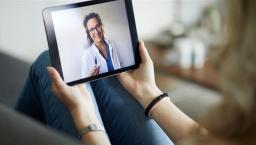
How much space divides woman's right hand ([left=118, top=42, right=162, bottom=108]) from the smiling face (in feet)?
0.35

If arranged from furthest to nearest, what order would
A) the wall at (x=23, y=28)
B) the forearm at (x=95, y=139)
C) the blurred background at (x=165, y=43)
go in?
the wall at (x=23, y=28), the blurred background at (x=165, y=43), the forearm at (x=95, y=139)

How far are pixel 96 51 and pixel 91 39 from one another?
0.10 feet

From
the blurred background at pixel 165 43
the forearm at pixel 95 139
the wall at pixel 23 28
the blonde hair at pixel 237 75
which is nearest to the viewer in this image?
the blonde hair at pixel 237 75

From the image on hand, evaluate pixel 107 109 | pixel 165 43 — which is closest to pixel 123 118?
pixel 107 109

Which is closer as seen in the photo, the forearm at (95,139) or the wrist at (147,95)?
the forearm at (95,139)

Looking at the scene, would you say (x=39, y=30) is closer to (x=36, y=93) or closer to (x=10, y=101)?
(x=10, y=101)

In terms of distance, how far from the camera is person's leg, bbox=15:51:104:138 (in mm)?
876

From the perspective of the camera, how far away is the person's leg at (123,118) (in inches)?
35.0

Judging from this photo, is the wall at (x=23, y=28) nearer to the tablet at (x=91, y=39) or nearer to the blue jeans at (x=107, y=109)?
the blue jeans at (x=107, y=109)

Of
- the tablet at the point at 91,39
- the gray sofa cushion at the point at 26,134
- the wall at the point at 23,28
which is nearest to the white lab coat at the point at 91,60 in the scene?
the tablet at the point at 91,39

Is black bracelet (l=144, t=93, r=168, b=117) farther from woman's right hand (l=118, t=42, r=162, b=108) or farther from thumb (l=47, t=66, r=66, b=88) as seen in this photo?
thumb (l=47, t=66, r=66, b=88)

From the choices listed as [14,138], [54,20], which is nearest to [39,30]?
[54,20]

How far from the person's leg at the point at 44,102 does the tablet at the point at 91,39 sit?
0.07 metres

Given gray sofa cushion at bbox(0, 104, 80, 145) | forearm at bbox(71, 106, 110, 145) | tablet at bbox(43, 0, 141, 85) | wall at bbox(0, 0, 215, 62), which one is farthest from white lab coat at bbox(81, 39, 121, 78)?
wall at bbox(0, 0, 215, 62)
